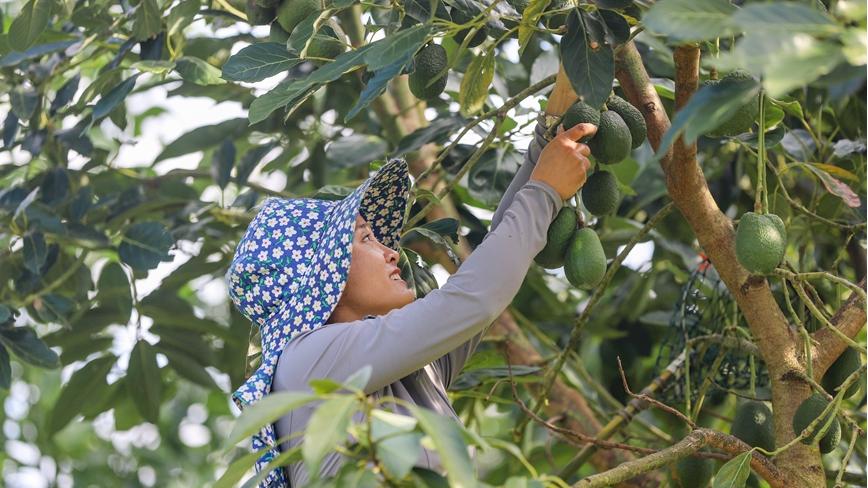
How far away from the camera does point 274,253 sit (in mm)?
2027

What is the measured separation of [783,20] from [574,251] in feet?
2.70

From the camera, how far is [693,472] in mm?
2188

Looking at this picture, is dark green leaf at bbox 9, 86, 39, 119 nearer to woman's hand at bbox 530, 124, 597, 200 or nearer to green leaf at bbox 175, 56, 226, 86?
green leaf at bbox 175, 56, 226, 86

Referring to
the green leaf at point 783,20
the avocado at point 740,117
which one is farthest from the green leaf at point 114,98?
the green leaf at point 783,20

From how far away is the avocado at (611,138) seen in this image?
188 centimetres

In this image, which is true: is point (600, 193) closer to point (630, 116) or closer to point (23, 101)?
point (630, 116)

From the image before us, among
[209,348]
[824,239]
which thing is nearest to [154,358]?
[209,348]

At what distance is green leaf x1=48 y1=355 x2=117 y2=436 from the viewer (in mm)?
3252

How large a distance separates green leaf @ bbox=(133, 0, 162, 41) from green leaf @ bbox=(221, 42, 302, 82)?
0.59 m

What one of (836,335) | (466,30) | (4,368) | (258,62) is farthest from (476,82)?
(4,368)

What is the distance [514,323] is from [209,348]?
81 centimetres

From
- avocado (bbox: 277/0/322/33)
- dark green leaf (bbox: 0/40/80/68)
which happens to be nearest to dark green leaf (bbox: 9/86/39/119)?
dark green leaf (bbox: 0/40/80/68)

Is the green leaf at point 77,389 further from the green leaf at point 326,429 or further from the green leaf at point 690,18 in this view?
the green leaf at point 690,18

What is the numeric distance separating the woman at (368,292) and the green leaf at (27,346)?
0.86 m
